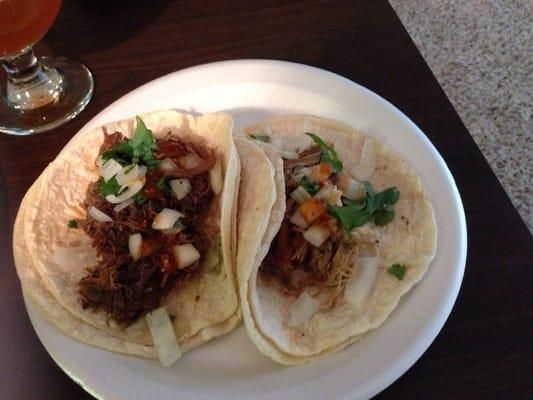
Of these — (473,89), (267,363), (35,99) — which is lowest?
(473,89)

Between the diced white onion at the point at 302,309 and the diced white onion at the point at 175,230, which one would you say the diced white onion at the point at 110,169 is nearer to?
the diced white onion at the point at 175,230

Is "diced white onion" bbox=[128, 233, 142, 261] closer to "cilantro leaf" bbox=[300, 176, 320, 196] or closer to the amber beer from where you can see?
"cilantro leaf" bbox=[300, 176, 320, 196]

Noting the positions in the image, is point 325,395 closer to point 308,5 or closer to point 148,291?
point 148,291

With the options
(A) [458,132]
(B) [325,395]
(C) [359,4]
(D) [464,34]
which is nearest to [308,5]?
(C) [359,4]

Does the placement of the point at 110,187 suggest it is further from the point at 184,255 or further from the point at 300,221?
the point at 300,221

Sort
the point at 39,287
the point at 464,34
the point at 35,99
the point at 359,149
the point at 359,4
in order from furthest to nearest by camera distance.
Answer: the point at 464,34, the point at 359,4, the point at 35,99, the point at 359,149, the point at 39,287

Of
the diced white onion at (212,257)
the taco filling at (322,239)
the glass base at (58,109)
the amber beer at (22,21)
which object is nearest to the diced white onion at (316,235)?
the taco filling at (322,239)
